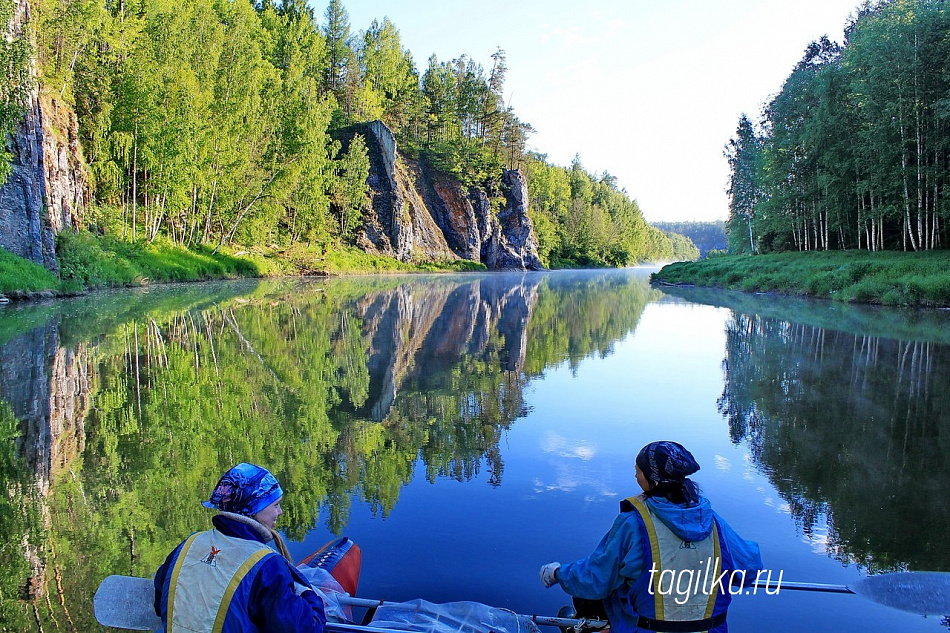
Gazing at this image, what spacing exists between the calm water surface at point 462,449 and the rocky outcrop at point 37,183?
910cm

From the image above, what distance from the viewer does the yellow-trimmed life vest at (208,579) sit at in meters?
2.24

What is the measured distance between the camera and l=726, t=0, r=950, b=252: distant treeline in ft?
82.8

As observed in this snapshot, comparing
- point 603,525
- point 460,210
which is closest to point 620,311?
point 603,525

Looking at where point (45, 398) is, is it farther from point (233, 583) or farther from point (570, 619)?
point (570, 619)

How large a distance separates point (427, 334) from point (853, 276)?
18.8 metres

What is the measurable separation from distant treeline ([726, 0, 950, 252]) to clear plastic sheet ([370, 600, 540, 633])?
26.2m

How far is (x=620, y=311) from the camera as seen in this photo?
904 inches

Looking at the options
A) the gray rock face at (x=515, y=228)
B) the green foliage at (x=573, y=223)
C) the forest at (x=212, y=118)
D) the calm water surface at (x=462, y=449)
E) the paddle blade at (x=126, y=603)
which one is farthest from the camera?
the green foliage at (x=573, y=223)

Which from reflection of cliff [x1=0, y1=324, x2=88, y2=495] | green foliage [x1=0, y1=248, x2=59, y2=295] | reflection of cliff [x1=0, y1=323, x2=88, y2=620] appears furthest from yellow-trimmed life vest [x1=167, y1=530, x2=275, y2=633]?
green foliage [x1=0, y1=248, x2=59, y2=295]

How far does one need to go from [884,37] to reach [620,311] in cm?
1615

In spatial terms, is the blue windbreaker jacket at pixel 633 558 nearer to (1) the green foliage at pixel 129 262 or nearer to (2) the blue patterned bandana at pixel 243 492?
(2) the blue patterned bandana at pixel 243 492

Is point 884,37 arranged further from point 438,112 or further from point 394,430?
point 438,112

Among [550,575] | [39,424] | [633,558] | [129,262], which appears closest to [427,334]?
[39,424]

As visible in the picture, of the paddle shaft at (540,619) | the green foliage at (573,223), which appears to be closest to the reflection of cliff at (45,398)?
the paddle shaft at (540,619)
